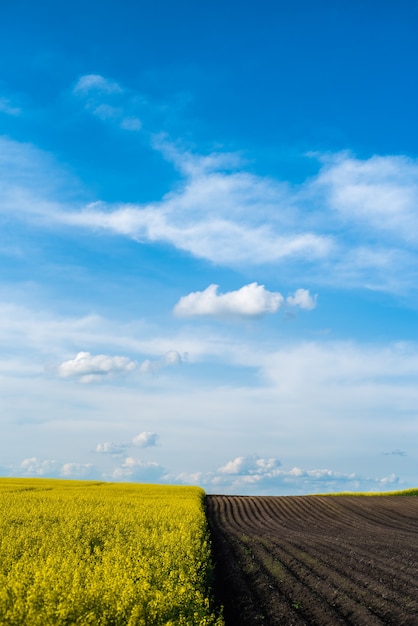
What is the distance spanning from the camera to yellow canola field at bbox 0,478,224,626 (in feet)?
30.8

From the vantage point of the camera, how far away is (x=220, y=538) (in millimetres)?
28422

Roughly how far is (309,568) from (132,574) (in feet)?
32.3

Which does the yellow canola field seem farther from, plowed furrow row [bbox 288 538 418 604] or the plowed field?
plowed furrow row [bbox 288 538 418 604]

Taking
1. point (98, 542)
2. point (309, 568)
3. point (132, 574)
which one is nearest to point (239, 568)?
point (309, 568)

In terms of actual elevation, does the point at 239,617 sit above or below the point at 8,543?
below

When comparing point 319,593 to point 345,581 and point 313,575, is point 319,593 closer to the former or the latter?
point 345,581

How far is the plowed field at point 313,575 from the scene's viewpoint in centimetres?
1520

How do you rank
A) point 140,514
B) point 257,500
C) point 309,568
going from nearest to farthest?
point 309,568, point 140,514, point 257,500

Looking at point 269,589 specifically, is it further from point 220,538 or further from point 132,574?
point 220,538

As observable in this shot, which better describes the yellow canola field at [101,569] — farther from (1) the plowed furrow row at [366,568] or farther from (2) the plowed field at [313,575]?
(1) the plowed furrow row at [366,568]

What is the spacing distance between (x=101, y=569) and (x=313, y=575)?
8.91m

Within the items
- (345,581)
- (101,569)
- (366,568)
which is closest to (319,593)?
(345,581)

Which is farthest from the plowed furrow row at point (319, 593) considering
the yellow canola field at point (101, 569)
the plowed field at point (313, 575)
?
the yellow canola field at point (101, 569)

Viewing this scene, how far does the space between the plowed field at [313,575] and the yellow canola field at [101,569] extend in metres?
1.35
